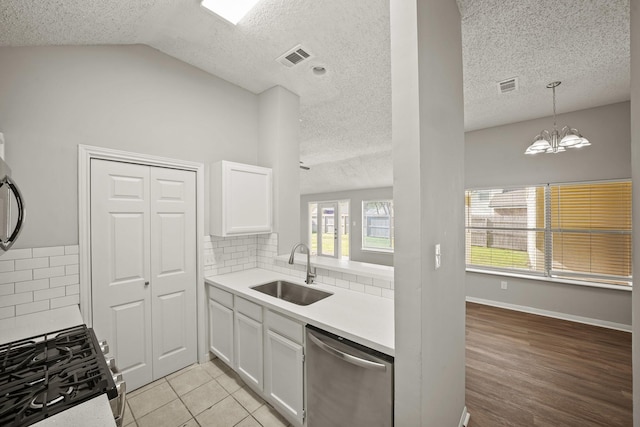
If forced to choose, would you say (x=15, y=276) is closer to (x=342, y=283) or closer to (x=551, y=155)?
(x=342, y=283)

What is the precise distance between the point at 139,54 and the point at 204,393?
2971 mm

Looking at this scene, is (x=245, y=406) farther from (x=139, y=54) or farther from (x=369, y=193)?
(x=369, y=193)

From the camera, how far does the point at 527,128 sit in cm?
401

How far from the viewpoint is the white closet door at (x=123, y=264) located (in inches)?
80.7

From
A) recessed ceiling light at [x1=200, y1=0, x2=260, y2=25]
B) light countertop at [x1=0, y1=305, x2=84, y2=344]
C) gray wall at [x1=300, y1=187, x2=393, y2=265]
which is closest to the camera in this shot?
light countertop at [x1=0, y1=305, x2=84, y2=344]

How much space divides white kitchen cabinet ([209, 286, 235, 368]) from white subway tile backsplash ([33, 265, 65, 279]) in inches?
44.3

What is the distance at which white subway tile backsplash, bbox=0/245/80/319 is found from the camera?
169cm

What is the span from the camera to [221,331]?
2.48 meters

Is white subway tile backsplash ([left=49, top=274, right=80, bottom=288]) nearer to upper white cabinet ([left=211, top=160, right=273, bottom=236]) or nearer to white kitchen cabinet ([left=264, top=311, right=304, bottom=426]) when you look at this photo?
upper white cabinet ([left=211, top=160, right=273, bottom=236])

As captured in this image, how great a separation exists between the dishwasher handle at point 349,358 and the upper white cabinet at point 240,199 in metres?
1.46

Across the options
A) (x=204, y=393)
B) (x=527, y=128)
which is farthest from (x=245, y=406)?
(x=527, y=128)

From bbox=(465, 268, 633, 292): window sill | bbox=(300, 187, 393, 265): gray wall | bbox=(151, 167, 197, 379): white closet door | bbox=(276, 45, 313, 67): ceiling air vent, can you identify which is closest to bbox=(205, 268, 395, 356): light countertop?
bbox=(151, 167, 197, 379): white closet door

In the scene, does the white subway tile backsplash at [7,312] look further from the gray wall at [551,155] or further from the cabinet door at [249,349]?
the gray wall at [551,155]

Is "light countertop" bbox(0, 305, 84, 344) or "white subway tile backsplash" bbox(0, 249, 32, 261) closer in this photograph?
"light countertop" bbox(0, 305, 84, 344)
